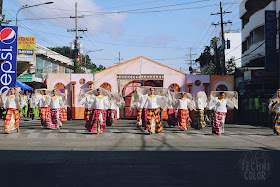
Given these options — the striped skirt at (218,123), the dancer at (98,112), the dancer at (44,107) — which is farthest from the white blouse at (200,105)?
the dancer at (44,107)

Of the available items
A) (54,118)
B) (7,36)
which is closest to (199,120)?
(54,118)

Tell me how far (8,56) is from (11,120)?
26.4ft

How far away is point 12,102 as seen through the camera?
1479cm

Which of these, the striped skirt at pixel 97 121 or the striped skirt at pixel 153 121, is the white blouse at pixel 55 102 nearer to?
the striped skirt at pixel 97 121

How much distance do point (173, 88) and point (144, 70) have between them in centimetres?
257

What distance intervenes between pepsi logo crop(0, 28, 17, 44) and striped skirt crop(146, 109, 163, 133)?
1075 cm

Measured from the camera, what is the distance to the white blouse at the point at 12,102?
48.4 feet

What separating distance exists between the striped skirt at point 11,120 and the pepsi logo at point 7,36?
26.3ft

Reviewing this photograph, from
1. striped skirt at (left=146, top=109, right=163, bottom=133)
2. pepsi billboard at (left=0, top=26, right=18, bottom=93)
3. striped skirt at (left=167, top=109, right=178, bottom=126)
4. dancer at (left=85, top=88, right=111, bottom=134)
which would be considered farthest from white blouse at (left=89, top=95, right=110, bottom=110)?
pepsi billboard at (left=0, top=26, right=18, bottom=93)

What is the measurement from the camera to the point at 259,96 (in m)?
24.3

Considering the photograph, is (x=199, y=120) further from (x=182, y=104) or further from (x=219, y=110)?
(x=219, y=110)
